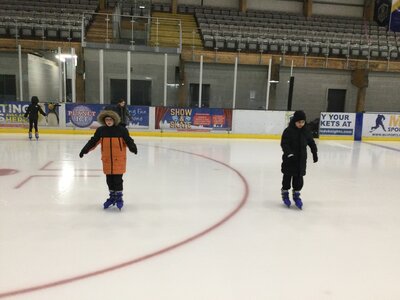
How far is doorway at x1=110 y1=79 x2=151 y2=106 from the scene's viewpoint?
14133 mm

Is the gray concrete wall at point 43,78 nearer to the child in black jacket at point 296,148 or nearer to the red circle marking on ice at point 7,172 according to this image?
the red circle marking on ice at point 7,172

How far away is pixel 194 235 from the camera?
3346mm

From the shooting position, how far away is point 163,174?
19.8ft

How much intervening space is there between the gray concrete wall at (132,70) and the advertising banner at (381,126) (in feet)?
23.1

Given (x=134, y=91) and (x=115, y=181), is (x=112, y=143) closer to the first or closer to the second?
(x=115, y=181)

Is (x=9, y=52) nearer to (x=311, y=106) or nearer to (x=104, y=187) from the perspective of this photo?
(x=104, y=187)

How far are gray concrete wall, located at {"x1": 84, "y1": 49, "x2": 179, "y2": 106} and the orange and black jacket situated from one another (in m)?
10.3

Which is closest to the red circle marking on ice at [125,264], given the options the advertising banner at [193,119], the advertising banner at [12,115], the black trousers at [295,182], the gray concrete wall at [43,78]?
the black trousers at [295,182]

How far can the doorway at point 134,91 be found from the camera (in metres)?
14.1

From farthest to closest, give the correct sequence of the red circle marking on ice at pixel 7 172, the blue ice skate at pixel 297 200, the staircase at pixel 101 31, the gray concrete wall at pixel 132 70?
1. the gray concrete wall at pixel 132 70
2. the staircase at pixel 101 31
3. the red circle marking on ice at pixel 7 172
4. the blue ice skate at pixel 297 200

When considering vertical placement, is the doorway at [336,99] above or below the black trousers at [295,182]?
above

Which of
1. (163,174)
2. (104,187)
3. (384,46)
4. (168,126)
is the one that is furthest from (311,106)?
(104,187)

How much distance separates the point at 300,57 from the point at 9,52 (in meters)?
11.1

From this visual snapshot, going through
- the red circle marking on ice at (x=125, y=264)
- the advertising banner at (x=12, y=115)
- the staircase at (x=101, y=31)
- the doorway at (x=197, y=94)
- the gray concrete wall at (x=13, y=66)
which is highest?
the staircase at (x=101, y=31)
